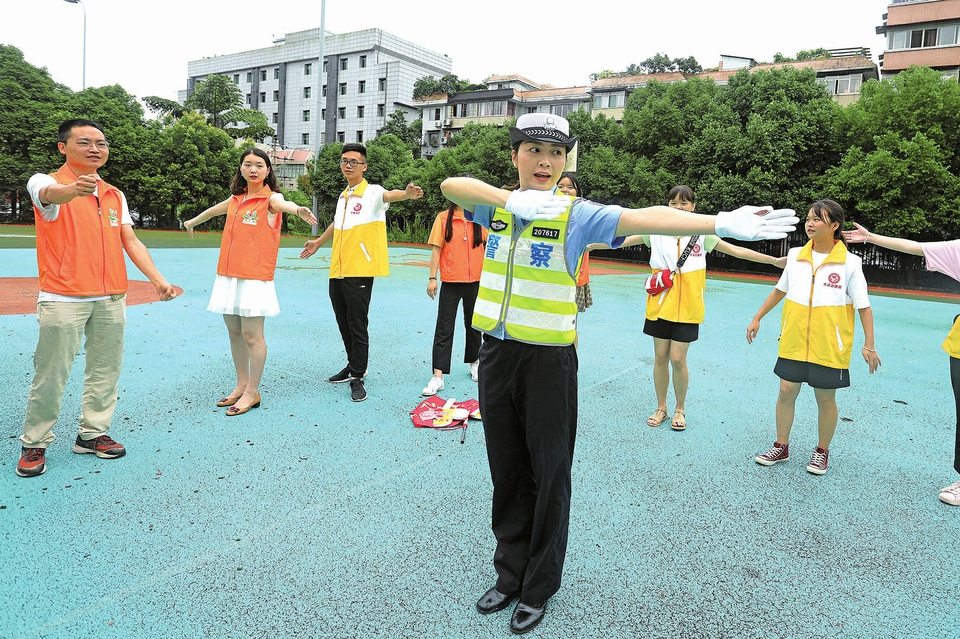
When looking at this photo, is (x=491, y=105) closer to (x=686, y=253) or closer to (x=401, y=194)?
(x=401, y=194)

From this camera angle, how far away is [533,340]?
2430 millimetres

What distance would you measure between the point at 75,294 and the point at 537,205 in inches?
121

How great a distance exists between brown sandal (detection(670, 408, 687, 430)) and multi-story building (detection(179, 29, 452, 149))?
5650 cm

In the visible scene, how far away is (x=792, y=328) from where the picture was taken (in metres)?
4.20

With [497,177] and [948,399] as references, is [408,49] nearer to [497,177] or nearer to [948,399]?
[497,177]

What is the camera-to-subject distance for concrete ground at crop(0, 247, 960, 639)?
8.18 ft

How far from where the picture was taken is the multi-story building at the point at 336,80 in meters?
59.2

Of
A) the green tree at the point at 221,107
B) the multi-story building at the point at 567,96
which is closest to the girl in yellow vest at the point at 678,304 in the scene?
the multi-story building at the point at 567,96

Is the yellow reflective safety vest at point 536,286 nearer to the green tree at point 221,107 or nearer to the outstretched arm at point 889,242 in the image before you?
the outstretched arm at point 889,242

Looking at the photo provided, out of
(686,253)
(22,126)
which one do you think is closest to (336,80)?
(22,126)

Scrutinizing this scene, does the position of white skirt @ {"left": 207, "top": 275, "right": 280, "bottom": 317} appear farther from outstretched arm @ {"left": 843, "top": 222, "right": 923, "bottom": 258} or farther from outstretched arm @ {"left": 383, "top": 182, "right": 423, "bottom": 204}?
outstretched arm @ {"left": 843, "top": 222, "right": 923, "bottom": 258}

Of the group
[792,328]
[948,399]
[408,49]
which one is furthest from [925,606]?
[408,49]

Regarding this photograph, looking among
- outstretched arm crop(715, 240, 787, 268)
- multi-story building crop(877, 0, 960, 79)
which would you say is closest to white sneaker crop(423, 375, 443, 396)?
outstretched arm crop(715, 240, 787, 268)

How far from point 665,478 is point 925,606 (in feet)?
4.94
